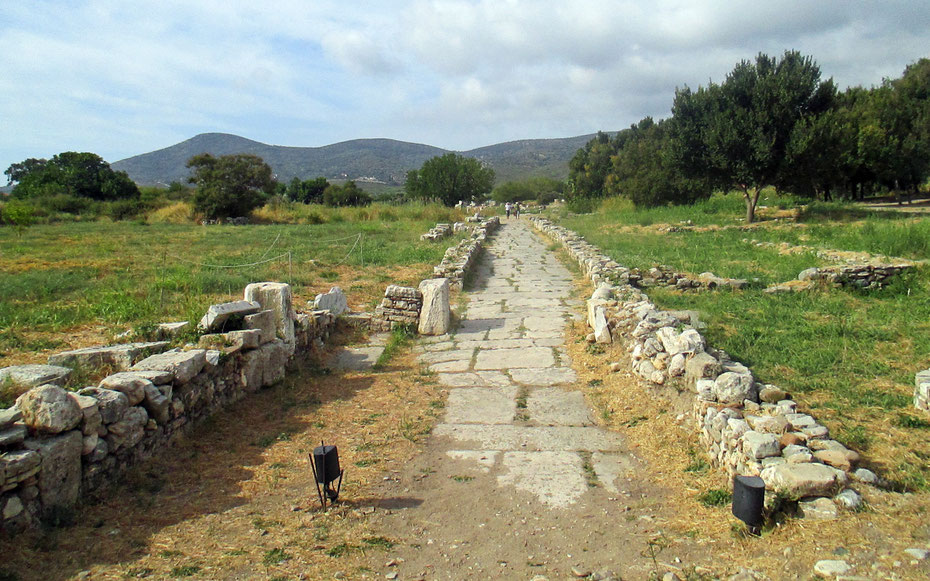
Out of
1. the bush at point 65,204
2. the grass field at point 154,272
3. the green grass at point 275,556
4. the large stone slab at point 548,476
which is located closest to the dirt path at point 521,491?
the large stone slab at point 548,476

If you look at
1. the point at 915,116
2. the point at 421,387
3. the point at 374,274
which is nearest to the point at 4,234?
the point at 374,274

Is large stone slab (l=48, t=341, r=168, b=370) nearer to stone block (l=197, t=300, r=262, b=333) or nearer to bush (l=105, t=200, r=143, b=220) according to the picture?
stone block (l=197, t=300, r=262, b=333)

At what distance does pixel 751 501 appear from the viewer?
127 inches

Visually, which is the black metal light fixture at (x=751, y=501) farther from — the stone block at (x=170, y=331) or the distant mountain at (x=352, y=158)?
the distant mountain at (x=352, y=158)

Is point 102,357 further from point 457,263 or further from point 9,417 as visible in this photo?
point 457,263

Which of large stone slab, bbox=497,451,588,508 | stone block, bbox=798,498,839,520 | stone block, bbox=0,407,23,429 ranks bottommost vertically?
large stone slab, bbox=497,451,588,508

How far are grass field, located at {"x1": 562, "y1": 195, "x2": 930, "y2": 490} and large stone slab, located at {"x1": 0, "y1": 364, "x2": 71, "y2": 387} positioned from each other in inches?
216

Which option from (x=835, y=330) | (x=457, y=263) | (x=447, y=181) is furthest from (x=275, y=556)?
(x=447, y=181)

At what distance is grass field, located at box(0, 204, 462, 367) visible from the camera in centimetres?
783

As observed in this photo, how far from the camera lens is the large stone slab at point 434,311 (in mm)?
8656

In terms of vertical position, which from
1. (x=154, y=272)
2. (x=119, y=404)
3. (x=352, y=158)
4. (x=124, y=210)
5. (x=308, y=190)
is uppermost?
(x=352, y=158)

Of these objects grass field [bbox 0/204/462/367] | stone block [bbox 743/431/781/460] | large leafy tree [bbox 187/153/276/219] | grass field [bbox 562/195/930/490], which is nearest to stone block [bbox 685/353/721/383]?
grass field [bbox 562/195/930/490]

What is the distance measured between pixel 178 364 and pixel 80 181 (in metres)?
48.1

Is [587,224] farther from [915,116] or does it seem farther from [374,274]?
[915,116]
